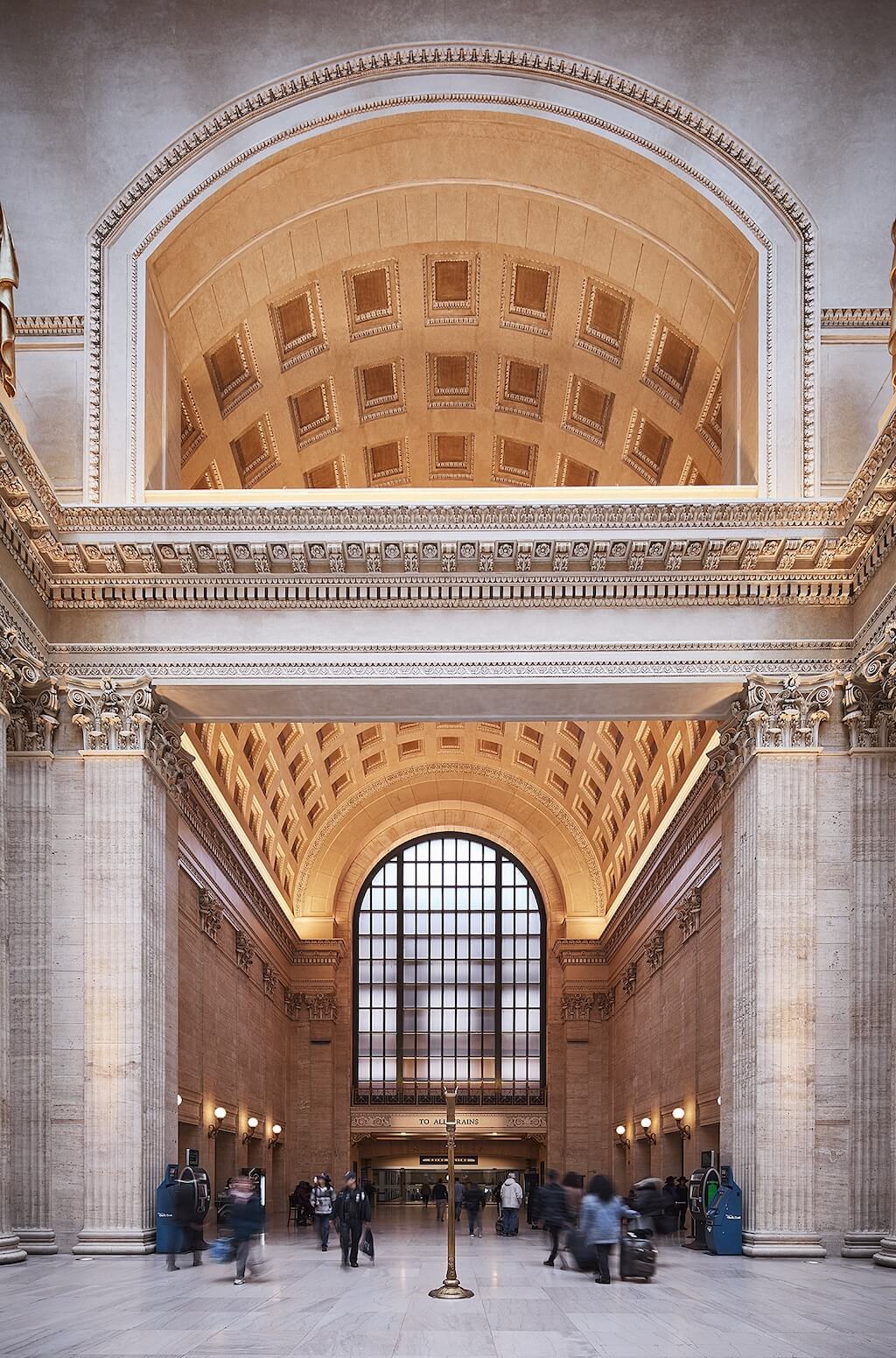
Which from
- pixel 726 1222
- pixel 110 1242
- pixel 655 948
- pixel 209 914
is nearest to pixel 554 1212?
pixel 726 1222

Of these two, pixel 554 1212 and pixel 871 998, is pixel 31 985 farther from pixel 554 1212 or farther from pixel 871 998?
pixel 871 998

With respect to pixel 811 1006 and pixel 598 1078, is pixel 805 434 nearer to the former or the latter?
pixel 811 1006

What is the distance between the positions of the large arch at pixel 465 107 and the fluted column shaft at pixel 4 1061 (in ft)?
18.3

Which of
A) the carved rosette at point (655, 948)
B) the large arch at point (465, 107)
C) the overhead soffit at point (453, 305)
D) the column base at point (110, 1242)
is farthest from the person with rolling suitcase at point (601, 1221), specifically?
the carved rosette at point (655, 948)

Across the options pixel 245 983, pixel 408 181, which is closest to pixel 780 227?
pixel 408 181

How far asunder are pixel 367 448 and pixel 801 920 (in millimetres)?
14053

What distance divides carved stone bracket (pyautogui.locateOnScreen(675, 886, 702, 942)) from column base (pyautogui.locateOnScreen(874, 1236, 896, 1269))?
12.6 m

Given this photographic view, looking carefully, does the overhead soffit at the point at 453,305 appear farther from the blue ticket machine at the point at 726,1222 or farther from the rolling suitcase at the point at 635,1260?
the rolling suitcase at the point at 635,1260

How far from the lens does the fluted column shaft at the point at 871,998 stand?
19109mm

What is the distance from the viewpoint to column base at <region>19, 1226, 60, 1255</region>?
746 inches

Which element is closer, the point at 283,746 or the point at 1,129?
the point at 1,129

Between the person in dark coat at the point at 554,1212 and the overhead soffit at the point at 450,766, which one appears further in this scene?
the overhead soffit at the point at 450,766

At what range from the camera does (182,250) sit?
2214cm

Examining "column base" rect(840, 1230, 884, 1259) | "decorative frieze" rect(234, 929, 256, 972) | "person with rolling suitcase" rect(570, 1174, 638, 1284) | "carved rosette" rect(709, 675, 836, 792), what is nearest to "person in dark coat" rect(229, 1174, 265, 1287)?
"person with rolling suitcase" rect(570, 1174, 638, 1284)
